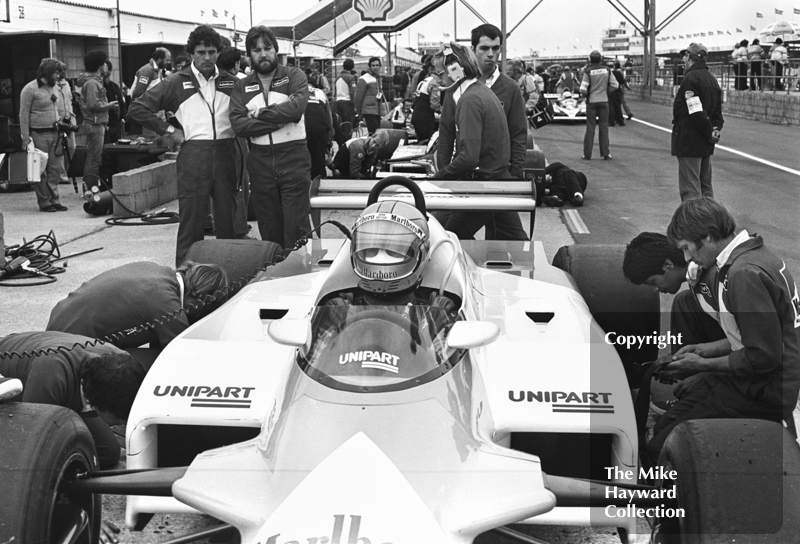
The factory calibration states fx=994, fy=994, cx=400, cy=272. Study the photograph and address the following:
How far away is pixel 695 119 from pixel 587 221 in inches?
63.6

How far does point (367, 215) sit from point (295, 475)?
1.37 m

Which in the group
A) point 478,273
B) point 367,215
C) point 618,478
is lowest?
point 618,478

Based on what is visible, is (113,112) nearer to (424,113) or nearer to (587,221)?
(424,113)

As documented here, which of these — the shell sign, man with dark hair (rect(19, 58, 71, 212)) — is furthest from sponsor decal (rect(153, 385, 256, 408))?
the shell sign

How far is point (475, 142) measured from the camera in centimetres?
692

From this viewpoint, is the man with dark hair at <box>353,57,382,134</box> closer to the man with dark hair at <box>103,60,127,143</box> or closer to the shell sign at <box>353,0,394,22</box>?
the man with dark hair at <box>103,60,127,143</box>

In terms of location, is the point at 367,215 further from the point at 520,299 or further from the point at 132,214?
the point at 132,214

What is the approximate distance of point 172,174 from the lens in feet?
44.2

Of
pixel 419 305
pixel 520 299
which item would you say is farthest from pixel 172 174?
pixel 419 305

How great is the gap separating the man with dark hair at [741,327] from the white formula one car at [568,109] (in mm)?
23721

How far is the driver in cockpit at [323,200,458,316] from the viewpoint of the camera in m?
4.03

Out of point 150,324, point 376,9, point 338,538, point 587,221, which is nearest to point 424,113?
point 587,221

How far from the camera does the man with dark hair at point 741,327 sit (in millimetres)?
3770

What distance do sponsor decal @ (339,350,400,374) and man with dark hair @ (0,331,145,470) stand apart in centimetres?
108
